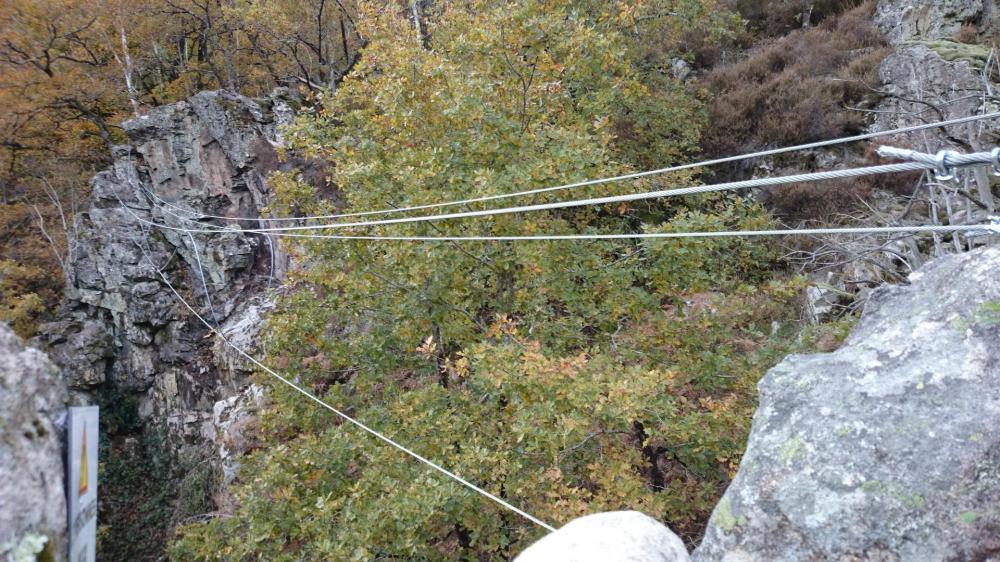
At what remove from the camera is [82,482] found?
2256 mm

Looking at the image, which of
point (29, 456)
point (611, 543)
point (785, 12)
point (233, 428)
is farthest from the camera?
point (785, 12)

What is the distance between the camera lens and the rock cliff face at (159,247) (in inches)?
559

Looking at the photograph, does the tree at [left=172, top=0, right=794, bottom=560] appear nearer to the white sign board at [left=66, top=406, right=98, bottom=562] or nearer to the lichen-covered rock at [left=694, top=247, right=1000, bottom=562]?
the lichen-covered rock at [left=694, top=247, right=1000, bottom=562]

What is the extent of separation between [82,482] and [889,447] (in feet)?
10.3

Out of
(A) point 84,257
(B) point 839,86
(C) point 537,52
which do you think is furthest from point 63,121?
(B) point 839,86

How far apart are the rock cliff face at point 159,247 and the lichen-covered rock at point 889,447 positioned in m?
13.1

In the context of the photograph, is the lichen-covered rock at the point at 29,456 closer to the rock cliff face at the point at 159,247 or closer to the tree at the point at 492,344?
the tree at the point at 492,344

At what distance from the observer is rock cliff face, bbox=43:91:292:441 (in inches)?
559

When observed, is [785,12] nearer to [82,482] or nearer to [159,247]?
[159,247]

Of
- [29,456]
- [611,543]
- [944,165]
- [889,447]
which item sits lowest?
[611,543]

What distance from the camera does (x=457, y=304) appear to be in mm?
7328

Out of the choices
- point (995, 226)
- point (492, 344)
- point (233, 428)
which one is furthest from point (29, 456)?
point (233, 428)

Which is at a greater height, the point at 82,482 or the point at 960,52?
the point at 960,52

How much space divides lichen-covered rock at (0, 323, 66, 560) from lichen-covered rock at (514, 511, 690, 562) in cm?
170
